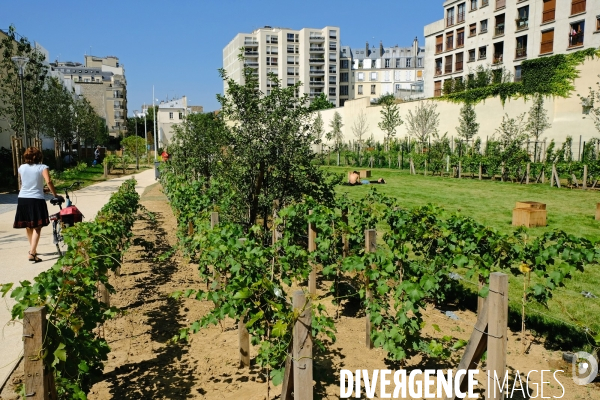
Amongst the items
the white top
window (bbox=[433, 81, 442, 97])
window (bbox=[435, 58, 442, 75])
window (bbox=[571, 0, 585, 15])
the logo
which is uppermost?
window (bbox=[571, 0, 585, 15])

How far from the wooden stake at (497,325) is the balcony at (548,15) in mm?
39930

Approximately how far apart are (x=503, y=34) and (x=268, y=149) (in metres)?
39.8

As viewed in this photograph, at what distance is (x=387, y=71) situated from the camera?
318ft

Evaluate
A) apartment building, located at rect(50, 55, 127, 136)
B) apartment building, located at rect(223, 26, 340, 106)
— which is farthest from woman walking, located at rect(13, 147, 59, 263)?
apartment building, located at rect(50, 55, 127, 136)

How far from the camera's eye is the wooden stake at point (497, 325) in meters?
3.35

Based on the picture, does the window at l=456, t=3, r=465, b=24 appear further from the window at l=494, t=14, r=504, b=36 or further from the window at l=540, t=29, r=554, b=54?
the window at l=540, t=29, r=554, b=54

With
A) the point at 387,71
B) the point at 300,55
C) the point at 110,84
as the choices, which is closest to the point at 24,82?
the point at 300,55

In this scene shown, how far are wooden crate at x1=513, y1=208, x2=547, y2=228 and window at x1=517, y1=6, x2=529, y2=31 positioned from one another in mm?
32406

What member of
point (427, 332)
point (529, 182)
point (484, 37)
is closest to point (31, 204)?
point (427, 332)

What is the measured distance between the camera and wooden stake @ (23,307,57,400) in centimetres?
278

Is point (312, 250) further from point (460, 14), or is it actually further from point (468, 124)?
point (460, 14)

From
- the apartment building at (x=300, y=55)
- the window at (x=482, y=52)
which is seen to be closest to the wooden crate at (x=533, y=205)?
the window at (x=482, y=52)

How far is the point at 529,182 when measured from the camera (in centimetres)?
2389

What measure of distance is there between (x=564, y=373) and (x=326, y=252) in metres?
2.97
